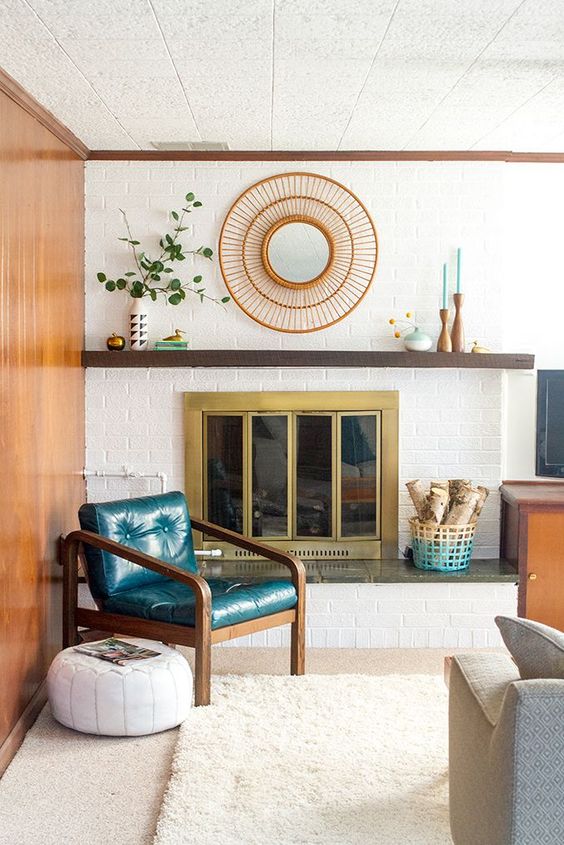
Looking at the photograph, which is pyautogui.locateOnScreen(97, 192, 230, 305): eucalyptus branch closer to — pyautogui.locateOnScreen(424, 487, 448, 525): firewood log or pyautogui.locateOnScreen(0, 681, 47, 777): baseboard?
pyautogui.locateOnScreen(424, 487, 448, 525): firewood log

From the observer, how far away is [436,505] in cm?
475

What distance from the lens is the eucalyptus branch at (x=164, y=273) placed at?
4.93m

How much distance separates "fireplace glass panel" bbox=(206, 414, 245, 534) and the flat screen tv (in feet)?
5.09

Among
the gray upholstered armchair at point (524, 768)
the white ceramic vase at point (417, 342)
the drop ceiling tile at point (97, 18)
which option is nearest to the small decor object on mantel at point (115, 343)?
the white ceramic vase at point (417, 342)

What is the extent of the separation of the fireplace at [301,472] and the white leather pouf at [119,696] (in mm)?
1509

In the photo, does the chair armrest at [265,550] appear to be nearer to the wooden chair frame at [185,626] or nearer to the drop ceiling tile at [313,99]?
the wooden chair frame at [185,626]

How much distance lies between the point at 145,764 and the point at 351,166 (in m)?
3.07

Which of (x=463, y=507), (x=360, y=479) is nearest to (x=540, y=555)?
(x=463, y=507)

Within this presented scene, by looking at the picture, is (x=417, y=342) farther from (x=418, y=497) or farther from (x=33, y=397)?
(x=33, y=397)

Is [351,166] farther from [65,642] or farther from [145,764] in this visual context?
[145,764]

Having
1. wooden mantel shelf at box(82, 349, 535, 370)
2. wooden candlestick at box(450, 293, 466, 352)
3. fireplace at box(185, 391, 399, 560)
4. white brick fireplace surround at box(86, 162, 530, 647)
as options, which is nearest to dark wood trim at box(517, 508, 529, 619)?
white brick fireplace surround at box(86, 162, 530, 647)

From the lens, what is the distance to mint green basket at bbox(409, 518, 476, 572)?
15.5 ft

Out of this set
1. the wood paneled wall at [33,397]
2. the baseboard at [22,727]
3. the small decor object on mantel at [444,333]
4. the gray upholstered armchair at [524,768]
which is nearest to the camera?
the gray upholstered armchair at [524,768]

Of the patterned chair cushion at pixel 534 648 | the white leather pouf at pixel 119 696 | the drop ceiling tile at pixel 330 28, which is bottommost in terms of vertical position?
the white leather pouf at pixel 119 696
